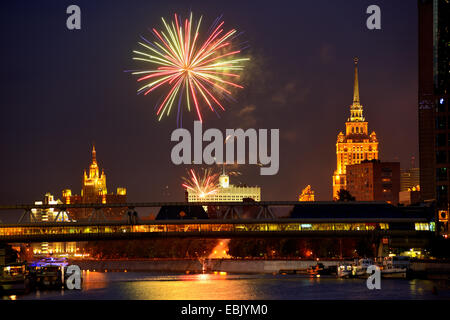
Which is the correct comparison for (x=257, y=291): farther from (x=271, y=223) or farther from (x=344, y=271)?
(x=271, y=223)

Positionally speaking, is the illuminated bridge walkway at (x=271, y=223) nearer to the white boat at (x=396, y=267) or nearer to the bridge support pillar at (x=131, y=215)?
the bridge support pillar at (x=131, y=215)

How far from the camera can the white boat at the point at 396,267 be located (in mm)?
159512

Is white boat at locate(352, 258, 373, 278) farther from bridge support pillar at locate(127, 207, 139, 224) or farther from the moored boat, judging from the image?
the moored boat

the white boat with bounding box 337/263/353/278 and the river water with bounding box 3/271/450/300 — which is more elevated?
the white boat with bounding box 337/263/353/278

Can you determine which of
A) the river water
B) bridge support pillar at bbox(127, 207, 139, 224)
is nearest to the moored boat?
the river water

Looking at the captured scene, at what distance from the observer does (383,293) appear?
128m

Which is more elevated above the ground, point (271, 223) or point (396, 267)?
point (271, 223)

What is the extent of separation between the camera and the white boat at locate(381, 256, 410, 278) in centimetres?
15951

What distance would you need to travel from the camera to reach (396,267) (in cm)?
16100

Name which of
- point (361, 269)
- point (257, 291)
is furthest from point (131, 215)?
point (257, 291)

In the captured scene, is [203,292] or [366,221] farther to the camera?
[366,221]

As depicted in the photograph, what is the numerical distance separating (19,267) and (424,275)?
5759 cm
